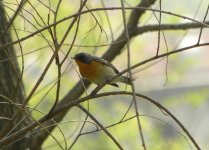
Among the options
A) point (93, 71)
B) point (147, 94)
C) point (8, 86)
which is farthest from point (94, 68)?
point (147, 94)

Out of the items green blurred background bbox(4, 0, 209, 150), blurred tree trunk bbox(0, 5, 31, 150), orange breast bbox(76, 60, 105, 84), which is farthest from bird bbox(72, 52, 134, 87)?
green blurred background bbox(4, 0, 209, 150)

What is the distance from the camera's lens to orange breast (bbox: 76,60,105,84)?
2621mm

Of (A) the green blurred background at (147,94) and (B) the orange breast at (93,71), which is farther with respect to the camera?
(A) the green blurred background at (147,94)

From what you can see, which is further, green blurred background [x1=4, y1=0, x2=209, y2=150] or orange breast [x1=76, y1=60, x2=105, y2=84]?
green blurred background [x1=4, y1=0, x2=209, y2=150]

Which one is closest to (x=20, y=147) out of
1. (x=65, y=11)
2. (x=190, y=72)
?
(x=65, y=11)

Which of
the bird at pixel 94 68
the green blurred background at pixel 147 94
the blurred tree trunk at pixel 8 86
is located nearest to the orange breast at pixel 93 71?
the bird at pixel 94 68

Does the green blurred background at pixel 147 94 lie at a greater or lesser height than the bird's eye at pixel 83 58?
greater

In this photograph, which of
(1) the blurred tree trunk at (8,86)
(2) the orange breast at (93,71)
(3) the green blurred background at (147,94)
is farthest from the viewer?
(3) the green blurred background at (147,94)

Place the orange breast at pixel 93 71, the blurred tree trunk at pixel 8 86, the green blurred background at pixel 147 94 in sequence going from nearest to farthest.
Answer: the blurred tree trunk at pixel 8 86
the orange breast at pixel 93 71
the green blurred background at pixel 147 94

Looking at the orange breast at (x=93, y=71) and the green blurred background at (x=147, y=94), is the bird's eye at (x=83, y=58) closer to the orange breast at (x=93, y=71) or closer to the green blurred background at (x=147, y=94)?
the orange breast at (x=93, y=71)

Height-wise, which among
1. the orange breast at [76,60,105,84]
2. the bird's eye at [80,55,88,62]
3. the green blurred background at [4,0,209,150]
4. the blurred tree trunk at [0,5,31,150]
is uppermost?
the green blurred background at [4,0,209,150]

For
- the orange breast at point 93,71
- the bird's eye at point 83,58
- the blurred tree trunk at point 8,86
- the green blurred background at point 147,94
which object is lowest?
the blurred tree trunk at point 8,86

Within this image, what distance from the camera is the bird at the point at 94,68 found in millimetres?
2625

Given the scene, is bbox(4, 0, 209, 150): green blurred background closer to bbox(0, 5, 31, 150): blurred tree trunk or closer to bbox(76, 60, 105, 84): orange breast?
bbox(76, 60, 105, 84): orange breast
